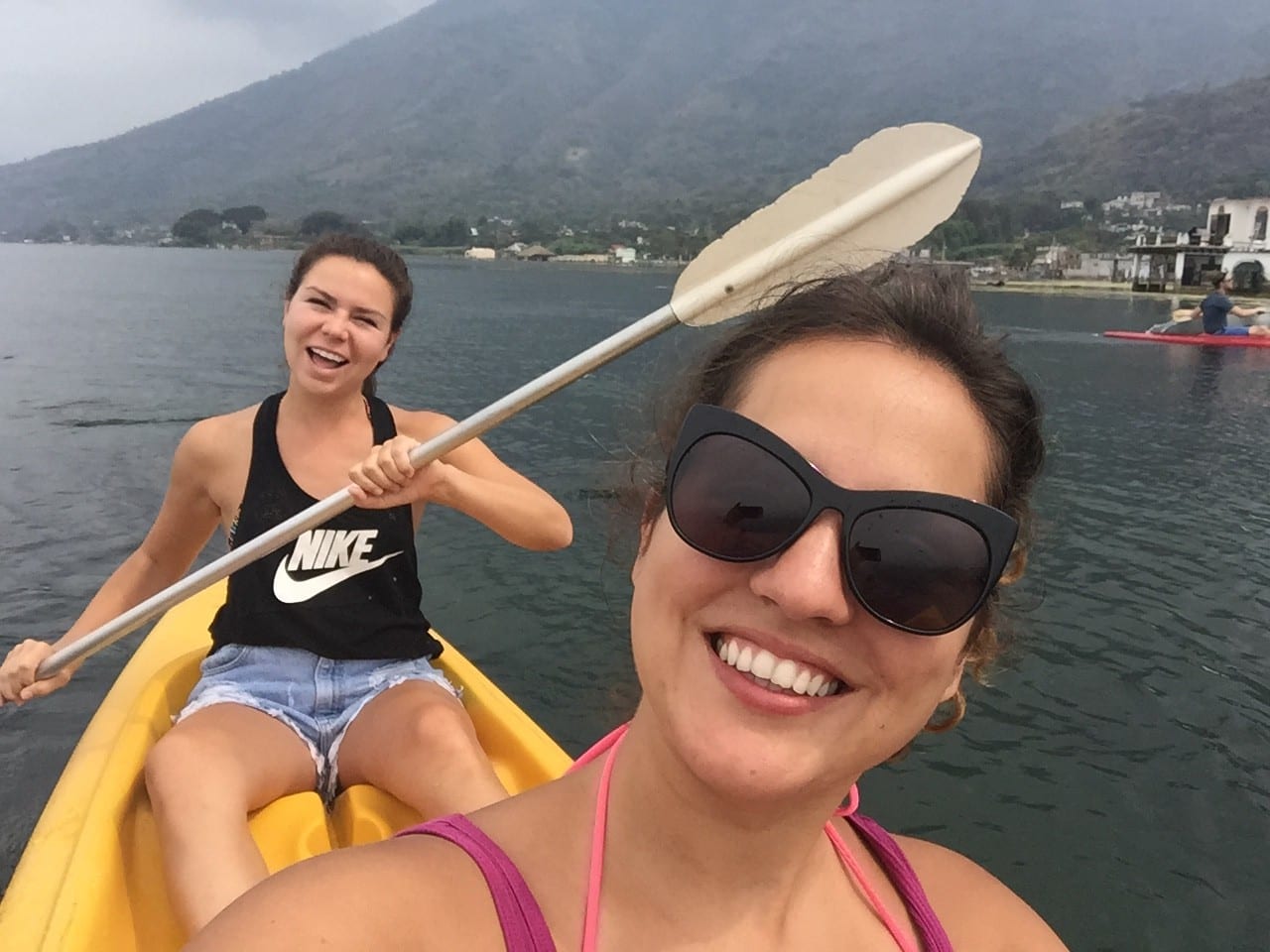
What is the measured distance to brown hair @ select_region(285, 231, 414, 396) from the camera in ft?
12.7

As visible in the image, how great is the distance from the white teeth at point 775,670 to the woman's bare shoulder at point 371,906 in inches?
19.4

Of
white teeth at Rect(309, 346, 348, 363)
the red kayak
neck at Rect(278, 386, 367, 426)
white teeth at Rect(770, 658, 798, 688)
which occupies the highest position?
white teeth at Rect(309, 346, 348, 363)

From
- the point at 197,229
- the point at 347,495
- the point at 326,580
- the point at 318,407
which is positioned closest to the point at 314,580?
the point at 326,580

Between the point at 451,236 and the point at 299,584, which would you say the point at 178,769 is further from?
the point at 451,236

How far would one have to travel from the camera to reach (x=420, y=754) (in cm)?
336

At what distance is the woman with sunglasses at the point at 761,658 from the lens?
4.38 feet

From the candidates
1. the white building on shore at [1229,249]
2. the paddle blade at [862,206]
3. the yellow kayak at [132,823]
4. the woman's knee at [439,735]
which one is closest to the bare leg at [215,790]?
the yellow kayak at [132,823]

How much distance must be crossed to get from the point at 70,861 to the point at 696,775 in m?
2.65

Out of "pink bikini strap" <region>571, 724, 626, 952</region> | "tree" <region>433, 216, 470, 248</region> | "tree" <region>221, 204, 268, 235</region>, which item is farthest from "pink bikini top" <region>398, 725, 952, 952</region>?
"tree" <region>221, 204, 268, 235</region>

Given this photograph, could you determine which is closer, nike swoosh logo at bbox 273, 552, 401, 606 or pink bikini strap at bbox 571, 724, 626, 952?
pink bikini strap at bbox 571, 724, 626, 952

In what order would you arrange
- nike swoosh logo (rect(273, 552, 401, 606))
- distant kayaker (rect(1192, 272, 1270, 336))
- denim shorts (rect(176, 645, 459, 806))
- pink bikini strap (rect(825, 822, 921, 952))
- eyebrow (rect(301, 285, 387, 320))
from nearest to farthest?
pink bikini strap (rect(825, 822, 921, 952)), denim shorts (rect(176, 645, 459, 806)), nike swoosh logo (rect(273, 552, 401, 606)), eyebrow (rect(301, 285, 387, 320)), distant kayaker (rect(1192, 272, 1270, 336))

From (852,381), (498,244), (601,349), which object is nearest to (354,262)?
(601,349)

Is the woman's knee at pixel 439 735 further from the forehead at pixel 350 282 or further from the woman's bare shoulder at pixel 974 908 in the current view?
the woman's bare shoulder at pixel 974 908

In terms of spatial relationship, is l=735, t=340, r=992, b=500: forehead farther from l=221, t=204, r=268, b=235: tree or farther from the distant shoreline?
l=221, t=204, r=268, b=235: tree
